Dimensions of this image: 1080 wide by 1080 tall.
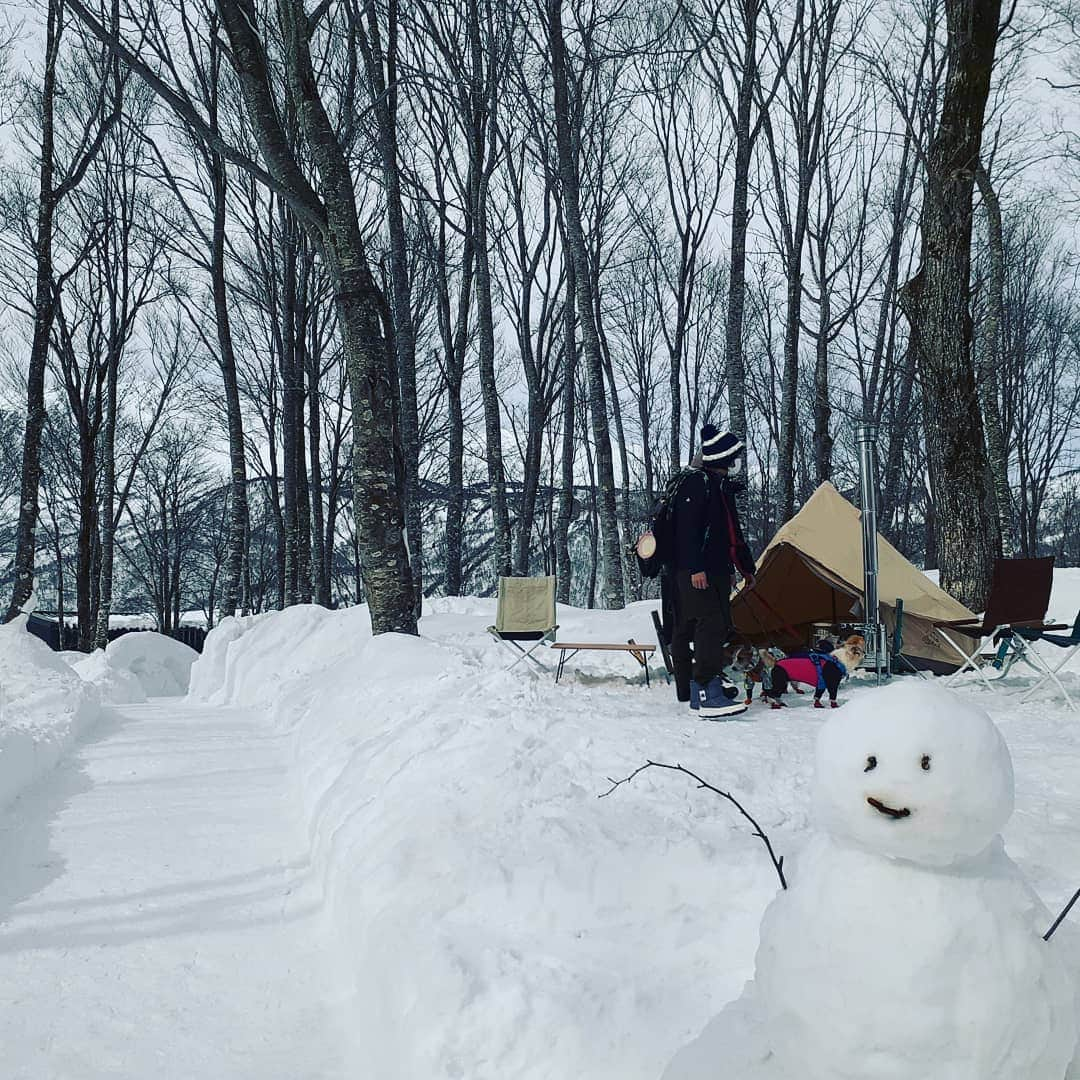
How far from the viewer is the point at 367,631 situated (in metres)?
8.90

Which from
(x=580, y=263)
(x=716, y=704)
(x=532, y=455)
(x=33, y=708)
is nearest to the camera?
(x=716, y=704)

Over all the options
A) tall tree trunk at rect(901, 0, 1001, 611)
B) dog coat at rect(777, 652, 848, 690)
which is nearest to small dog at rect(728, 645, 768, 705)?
dog coat at rect(777, 652, 848, 690)

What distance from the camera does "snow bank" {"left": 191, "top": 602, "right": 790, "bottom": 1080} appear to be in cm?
209

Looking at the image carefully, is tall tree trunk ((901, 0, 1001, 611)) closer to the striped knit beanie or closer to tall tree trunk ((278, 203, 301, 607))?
the striped knit beanie

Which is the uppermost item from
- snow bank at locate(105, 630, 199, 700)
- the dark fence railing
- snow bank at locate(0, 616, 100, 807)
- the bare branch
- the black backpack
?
the bare branch

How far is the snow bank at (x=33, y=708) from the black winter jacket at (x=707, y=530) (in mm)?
4135

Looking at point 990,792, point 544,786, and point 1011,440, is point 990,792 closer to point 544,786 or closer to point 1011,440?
point 544,786

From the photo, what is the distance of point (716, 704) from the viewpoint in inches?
218

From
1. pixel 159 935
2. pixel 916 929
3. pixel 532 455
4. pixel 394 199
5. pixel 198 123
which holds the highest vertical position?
pixel 394 199

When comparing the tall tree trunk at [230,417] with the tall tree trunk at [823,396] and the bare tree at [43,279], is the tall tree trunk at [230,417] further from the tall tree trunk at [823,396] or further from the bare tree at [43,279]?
the tall tree trunk at [823,396]

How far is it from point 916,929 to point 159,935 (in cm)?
256

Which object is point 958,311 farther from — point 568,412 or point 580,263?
point 568,412

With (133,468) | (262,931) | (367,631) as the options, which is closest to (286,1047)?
(262,931)

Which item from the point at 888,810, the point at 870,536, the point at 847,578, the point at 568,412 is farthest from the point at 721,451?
the point at 568,412
